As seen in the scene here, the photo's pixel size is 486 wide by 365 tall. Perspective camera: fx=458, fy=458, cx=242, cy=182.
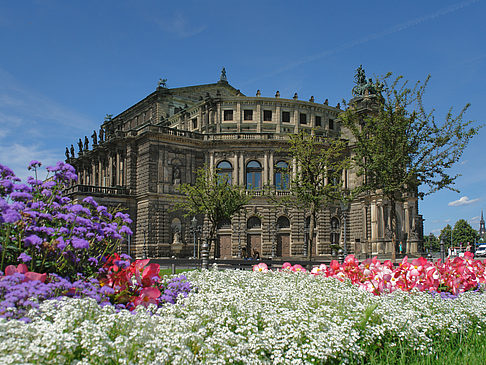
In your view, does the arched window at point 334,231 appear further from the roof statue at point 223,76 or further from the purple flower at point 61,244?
the purple flower at point 61,244

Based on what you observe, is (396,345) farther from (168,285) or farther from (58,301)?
(58,301)

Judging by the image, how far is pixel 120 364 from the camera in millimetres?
4844

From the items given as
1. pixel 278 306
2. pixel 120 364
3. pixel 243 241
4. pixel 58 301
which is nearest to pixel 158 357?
pixel 120 364

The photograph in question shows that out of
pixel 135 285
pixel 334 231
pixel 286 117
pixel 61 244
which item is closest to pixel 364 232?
pixel 334 231

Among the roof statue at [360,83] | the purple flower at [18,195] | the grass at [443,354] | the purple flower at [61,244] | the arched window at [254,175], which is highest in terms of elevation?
the roof statue at [360,83]

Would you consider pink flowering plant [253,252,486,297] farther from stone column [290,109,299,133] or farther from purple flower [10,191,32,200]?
stone column [290,109,299,133]

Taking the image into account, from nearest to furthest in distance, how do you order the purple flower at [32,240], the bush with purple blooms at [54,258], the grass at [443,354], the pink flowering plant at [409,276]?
the bush with purple blooms at [54,258] → the grass at [443,354] → the purple flower at [32,240] → the pink flowering plant at [409,276]

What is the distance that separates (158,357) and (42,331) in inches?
53.9

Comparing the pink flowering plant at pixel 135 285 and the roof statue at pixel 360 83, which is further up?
the roof statue at pixel 360 83

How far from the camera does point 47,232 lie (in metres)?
7.36

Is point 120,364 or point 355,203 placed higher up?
point 355,203

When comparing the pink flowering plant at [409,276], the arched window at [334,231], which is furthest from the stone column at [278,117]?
the pink flowering plant at [409,276]

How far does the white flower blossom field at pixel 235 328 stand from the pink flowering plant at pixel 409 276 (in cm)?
177

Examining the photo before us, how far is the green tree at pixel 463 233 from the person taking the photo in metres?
120
